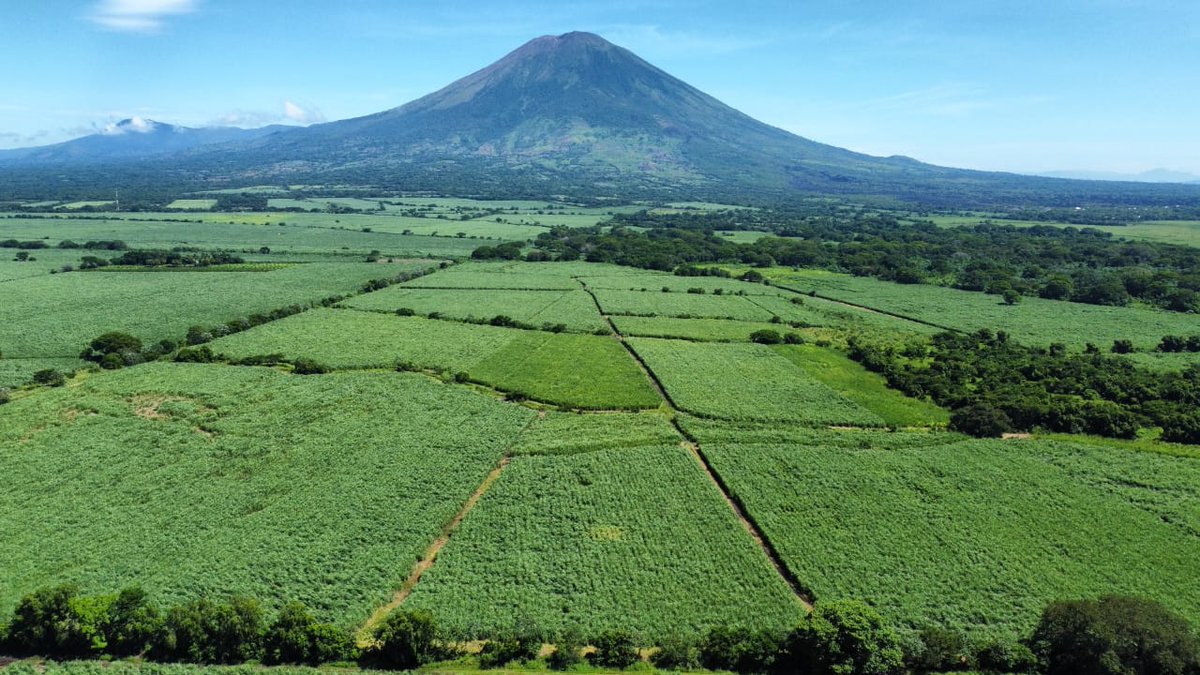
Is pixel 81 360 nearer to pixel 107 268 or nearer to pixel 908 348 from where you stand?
pixel 107 268

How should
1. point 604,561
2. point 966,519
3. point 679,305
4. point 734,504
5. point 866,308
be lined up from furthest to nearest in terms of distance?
point 866,308 < point 679,305 < point 734,504 < point 966,519 < point 604,561

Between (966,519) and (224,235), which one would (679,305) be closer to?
(966,519)

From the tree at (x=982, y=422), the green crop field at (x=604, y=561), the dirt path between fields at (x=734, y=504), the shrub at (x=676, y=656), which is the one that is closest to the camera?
the shrub at (x=676, y=656)

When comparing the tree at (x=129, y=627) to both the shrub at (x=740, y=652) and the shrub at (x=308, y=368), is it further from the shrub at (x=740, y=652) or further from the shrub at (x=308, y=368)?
the shrub at (x=308, y=368)

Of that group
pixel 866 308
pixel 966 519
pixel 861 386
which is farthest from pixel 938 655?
pixel 866 308

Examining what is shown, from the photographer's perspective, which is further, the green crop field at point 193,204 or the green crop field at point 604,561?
the green crop field at point 193,204

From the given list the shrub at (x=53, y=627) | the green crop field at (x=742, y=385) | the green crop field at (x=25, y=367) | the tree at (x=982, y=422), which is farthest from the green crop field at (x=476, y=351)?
the shrub at (x=53, y=627)
